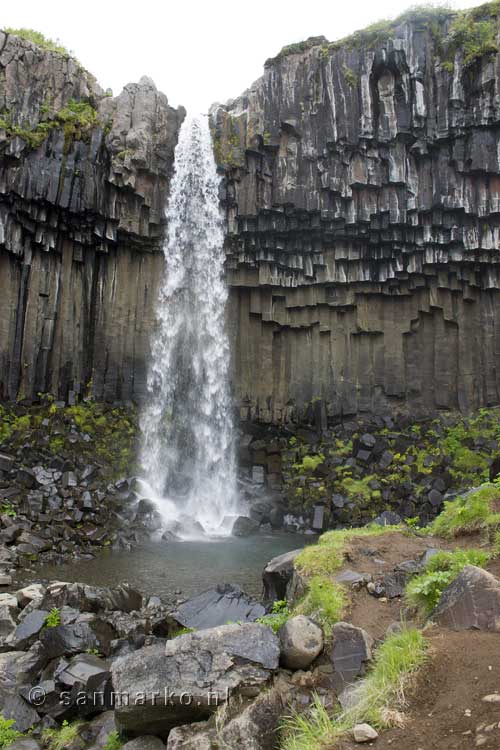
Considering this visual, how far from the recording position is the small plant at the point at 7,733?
561cm

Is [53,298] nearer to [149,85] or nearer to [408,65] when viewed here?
[149,85]

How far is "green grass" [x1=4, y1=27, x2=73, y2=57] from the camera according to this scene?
23.1 metres

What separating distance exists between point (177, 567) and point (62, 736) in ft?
27.3

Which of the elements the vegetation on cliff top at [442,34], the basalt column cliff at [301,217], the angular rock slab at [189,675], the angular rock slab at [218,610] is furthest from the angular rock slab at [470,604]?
the vegetation on cliff top at [442,34]

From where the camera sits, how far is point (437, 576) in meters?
5.47

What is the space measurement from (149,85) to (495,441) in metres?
20.1

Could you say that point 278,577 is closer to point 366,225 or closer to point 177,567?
point 177,567

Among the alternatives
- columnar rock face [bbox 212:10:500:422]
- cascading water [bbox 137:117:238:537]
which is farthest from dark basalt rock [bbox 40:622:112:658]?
columnar rock face [bbox 212:10:500:422]

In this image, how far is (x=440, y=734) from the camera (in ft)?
11.2

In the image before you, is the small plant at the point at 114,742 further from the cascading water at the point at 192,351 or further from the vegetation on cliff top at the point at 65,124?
the vegetation on cliff top at the point at 65,124

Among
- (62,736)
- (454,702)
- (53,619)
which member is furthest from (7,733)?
(454,702)

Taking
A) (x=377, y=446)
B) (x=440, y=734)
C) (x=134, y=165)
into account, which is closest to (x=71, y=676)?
(x=440, y=734)

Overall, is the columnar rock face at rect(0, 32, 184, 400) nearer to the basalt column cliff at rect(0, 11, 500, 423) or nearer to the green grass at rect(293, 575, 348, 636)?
the basalt column cliff at rect(0, 11, 500, 423)

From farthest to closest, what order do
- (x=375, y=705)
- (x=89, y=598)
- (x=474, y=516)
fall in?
(x=89, y=598)
(x=474, y=516)
(x=375, y=705)
